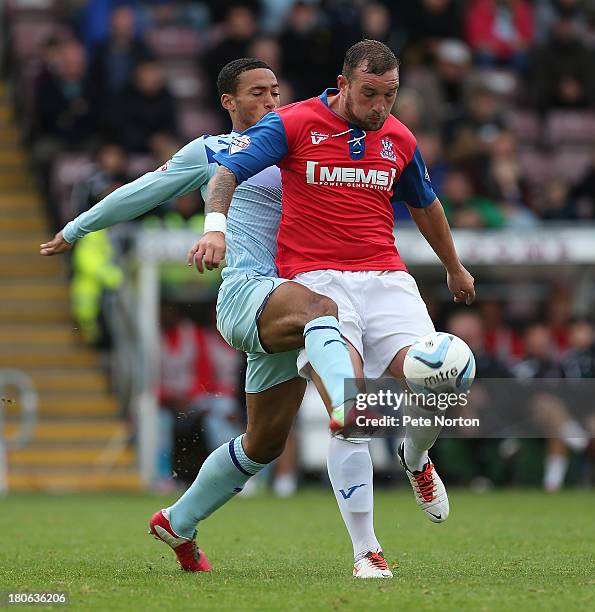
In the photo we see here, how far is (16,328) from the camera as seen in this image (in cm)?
1748

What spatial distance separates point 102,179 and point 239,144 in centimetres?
922

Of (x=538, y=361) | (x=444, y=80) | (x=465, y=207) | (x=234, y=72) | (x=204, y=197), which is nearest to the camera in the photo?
(x=204, y=197)

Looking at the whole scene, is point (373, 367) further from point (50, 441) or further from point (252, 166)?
point (50, 441)

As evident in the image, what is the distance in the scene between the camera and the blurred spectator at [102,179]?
1559 centimetres

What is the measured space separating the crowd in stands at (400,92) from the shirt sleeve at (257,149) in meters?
8.90

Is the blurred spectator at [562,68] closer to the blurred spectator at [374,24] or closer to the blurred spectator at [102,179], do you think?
the blurred spectator at [374,24]

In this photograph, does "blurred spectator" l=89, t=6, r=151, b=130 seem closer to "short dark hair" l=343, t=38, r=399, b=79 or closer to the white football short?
"short dark hair" l=343, t=38, r=399, b=79

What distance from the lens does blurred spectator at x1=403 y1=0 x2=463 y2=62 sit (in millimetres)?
19328

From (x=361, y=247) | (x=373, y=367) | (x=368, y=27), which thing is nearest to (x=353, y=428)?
(x=373, y=367)

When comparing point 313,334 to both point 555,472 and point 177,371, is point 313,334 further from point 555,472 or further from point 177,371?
point 177,371

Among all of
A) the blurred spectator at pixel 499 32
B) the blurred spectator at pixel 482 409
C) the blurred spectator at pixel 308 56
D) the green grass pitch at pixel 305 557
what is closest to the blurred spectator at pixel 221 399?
the green grass pitch at pixel 305 557

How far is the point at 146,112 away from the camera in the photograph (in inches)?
673

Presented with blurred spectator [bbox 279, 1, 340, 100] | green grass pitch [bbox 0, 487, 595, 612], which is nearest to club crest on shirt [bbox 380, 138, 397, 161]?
green grass pitch [bbox 0, 487, 595, 612]

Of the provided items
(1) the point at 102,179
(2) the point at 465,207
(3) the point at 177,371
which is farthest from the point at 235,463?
(2) the point at 465,207
